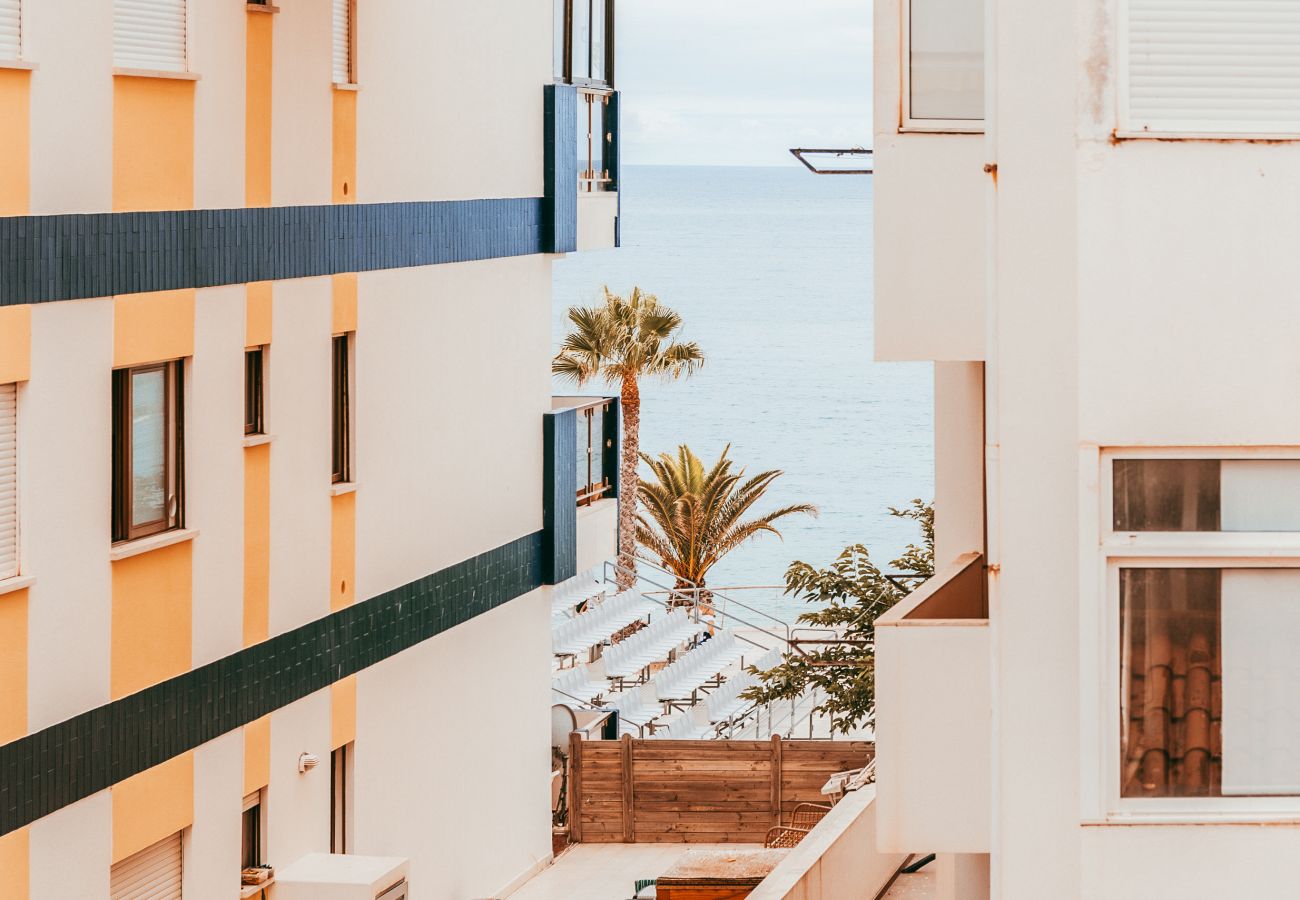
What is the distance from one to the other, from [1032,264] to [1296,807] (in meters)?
A: 1.85

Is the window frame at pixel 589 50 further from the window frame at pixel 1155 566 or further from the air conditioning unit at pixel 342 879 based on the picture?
the window frame at pixel 1155 566

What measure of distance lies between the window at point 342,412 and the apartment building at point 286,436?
3 cm

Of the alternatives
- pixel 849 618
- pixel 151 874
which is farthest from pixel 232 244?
pixel 849 618

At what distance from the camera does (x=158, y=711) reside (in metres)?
12.2

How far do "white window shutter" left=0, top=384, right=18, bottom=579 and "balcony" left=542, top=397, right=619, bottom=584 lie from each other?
8.87 meters

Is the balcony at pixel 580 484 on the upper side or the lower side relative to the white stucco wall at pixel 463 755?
upper

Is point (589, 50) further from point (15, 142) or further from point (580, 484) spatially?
point (15, 142)

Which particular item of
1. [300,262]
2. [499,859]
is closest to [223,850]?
[300,262]

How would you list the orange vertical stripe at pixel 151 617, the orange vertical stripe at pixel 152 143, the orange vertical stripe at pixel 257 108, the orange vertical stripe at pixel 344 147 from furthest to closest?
1. the orange vertical stripe at pixel 344 147
2. the orange vertical stripe at pixel 257 108
3. the orange vertical stripe at pixel 151 617
4. the orange vertical stripe at pixel 152 143

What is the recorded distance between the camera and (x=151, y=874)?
1255cm

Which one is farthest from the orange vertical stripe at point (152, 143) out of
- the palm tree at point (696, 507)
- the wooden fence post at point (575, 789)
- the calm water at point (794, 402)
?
the calm water at point (794, 402)

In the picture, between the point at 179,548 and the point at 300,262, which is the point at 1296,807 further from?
the point at 300,262

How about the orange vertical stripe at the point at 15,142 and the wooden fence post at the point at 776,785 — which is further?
the wooden fence post at the point at 776,785

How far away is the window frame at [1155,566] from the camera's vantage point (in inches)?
215
